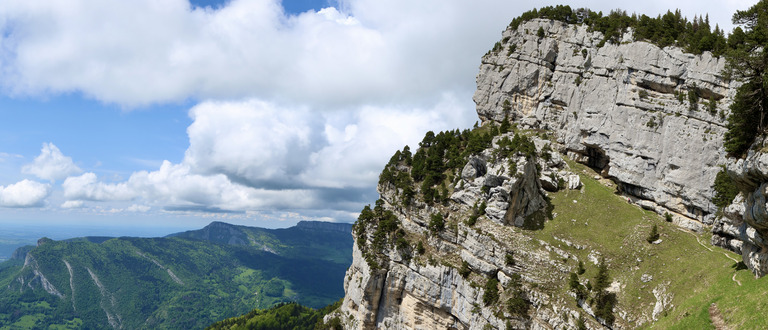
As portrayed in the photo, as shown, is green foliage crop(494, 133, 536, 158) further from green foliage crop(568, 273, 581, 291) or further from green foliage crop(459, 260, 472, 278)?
green foliage crop(568, 273, 581, 291)

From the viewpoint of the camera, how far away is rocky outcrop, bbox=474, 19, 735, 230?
6988cm

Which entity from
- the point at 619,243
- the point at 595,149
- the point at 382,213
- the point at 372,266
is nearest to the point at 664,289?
the point at 619,243

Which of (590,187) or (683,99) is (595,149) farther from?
(683,99)

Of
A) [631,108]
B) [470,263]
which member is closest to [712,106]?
[631,108]

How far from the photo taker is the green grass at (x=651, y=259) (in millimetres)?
35406

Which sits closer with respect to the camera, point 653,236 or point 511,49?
point 653,236

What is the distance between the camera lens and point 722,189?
61.2 metres

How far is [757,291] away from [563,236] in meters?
32.9

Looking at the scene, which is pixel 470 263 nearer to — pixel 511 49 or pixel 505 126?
pixel 505 126

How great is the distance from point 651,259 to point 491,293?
984 inches

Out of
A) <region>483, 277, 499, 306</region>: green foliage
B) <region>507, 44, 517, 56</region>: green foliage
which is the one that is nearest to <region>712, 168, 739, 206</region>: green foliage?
<region>483, 277, 499, 306</region>: green foliage

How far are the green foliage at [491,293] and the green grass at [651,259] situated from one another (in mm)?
10913

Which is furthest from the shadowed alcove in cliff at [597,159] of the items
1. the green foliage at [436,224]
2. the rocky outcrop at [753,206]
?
the green foliage at [436,224]

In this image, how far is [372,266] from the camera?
79375 millimetres
